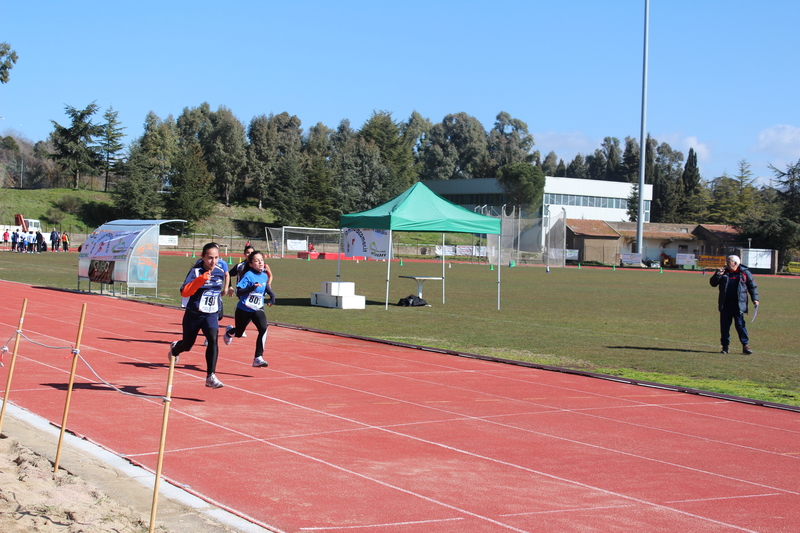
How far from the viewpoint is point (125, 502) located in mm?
5211

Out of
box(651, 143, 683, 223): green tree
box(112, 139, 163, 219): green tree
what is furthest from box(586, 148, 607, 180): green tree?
box(112, 139, 163, 219): green tree

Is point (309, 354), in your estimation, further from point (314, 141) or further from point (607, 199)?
point (314, 141)

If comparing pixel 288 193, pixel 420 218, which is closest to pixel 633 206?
pixel 288 193

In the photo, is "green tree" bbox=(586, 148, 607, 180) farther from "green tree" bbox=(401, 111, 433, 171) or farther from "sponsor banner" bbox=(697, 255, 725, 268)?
"sponsor banner" bbox=(697, 255, 725, 268)

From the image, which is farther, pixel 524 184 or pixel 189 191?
pixel 524 184

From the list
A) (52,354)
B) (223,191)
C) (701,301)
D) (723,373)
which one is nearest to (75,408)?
(52,354)

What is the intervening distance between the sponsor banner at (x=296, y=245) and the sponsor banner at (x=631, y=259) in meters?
31.8

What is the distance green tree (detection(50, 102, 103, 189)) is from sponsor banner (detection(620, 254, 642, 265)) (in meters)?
62.4

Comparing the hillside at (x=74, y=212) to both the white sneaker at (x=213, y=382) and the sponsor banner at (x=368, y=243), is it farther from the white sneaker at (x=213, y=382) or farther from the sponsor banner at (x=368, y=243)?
the white sneaker at (x=213, y=382)

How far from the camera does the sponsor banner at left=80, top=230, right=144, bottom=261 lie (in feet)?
73.8

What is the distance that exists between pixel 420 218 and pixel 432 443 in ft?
49.9

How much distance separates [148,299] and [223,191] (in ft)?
267

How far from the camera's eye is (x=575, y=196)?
102 metres

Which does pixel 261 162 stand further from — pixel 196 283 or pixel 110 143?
pixel 196 283
